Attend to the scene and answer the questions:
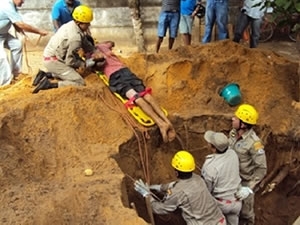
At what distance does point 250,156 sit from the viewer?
695cm

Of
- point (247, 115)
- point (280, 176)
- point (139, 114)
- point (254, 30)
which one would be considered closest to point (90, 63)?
point (139, 114)

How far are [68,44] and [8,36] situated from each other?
6.20ft

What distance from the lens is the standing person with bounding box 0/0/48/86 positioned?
27.7 feet

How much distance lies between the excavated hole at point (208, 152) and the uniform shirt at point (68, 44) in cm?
146

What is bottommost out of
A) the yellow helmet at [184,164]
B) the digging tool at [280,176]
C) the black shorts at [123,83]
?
the digging tool at [280,176]

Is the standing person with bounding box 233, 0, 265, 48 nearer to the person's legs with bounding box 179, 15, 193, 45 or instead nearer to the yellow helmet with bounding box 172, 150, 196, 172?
the person's legs with bounding box 179, 15, 193, 45

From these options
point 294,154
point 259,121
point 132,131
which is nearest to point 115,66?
point 132,131

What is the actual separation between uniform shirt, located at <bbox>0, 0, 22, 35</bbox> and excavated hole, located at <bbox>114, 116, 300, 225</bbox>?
2983 millimetres

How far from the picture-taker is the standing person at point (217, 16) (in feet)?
32.3

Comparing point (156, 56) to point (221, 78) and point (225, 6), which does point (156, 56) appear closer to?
point (221, 78)

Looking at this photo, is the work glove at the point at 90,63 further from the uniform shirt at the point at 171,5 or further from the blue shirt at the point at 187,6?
the blue shirt at the point at 187,6

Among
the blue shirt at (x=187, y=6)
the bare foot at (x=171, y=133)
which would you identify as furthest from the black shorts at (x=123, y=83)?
the blue shirt at (x=187, y=6)

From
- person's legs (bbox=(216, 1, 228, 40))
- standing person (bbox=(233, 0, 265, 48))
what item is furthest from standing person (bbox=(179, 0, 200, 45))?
standing person (bbox=(233, 0, 265, 48))

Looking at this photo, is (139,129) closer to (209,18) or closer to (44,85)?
(44,85)
